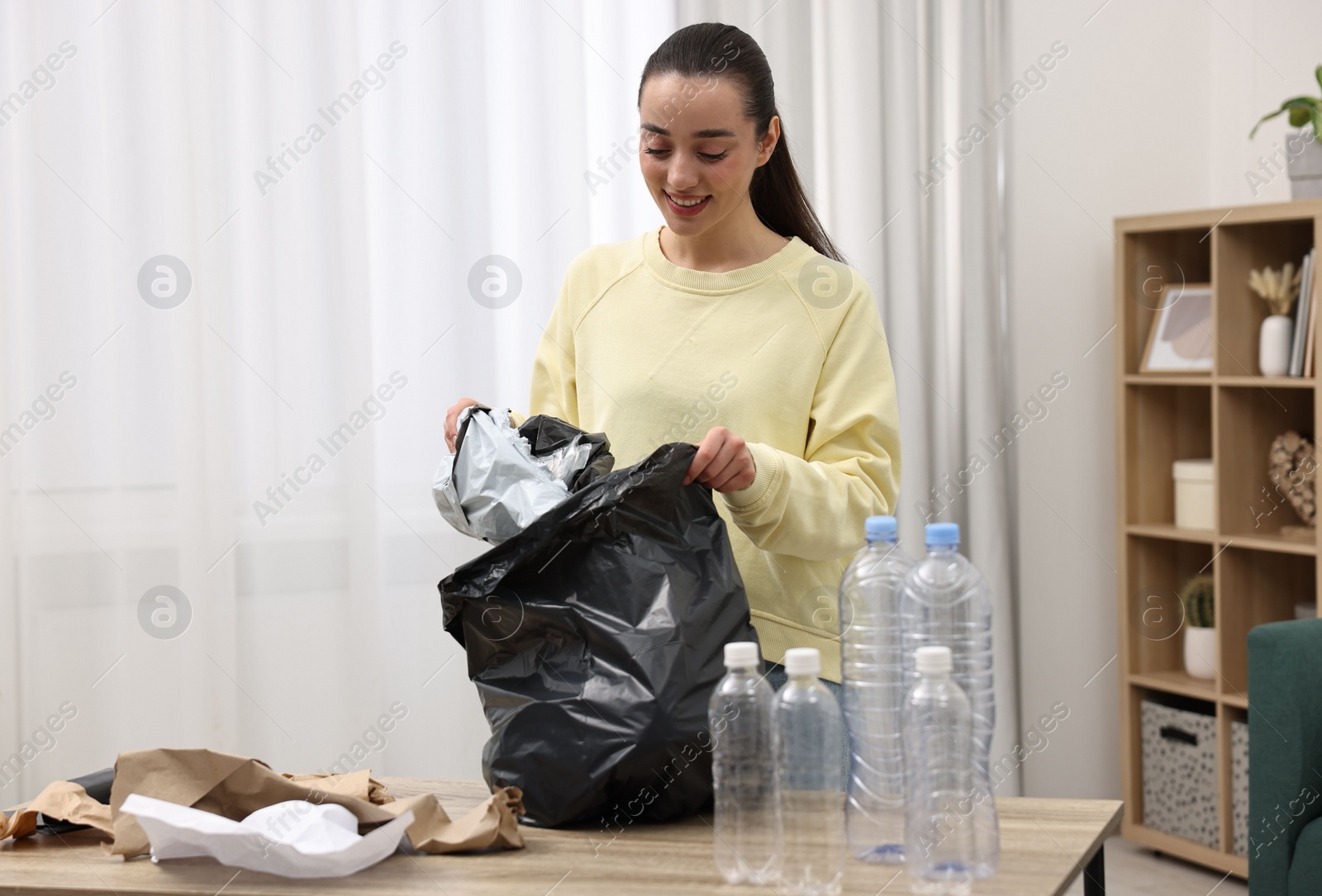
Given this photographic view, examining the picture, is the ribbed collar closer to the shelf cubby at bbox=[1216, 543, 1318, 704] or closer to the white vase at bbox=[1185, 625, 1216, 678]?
the shelf cubby at bbox=[1216, 543, 1318, 704]

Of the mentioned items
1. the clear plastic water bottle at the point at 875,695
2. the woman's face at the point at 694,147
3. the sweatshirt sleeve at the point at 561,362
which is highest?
the woman's face at the point at 694,147

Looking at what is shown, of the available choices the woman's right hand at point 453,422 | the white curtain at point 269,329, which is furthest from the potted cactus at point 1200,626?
the woman's right hand at point 453,422

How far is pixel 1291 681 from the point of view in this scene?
2.09m

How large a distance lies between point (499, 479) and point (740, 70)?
2.06ft

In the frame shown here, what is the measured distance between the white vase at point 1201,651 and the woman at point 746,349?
187cm

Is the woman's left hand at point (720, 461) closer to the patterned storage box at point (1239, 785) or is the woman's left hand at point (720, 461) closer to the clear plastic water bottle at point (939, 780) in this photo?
the clear plastic water bottle at point (939, 780)

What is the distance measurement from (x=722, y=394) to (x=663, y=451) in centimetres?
28

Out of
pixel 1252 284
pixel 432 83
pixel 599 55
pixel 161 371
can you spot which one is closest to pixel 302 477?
pixel 161 371

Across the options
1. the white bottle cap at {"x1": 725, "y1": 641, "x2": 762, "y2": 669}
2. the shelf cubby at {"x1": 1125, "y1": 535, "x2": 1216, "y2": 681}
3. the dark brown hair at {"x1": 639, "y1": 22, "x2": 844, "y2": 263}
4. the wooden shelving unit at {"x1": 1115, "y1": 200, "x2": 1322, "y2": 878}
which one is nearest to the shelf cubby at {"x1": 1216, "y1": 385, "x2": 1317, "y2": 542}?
the wooden shelving unit at {"x1": 1115, "y1": 200, "x2": 1322, "y2": 878}

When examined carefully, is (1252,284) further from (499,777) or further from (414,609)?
(499,777)

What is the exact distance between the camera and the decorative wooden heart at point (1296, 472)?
291 centimetres

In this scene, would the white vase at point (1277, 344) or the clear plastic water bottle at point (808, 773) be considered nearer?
the clear plastic water bottle at point (808, 773)

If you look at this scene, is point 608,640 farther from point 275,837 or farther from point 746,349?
point 746,349

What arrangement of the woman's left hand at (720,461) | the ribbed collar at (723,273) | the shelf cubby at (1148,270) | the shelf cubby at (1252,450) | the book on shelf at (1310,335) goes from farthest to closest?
the shelf cubby at (1148,270) < the shelf cubby at (1252,450) < the book on shelf at (1310,335) < the ribbed collar at (723,273) < the woman's left hand at (720,461)
